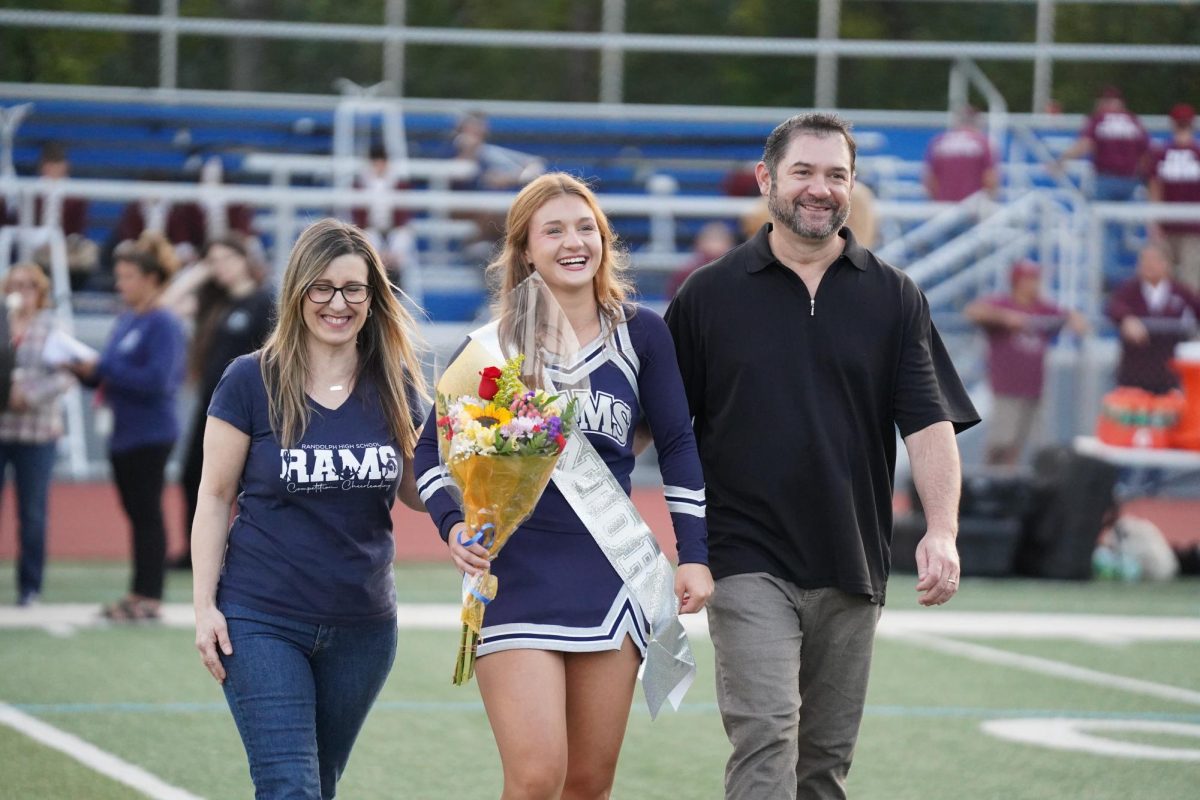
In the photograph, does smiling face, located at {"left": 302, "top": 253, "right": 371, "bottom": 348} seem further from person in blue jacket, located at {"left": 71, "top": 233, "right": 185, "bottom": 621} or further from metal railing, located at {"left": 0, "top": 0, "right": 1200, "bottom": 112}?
metal railing, located at {"left": 0, "top": 0, "right": 1200, "bottom": 112}

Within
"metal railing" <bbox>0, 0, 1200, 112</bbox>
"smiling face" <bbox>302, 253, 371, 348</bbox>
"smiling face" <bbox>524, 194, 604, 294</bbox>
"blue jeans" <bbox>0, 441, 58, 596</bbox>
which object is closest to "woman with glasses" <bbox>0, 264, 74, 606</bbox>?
"blue jeans" <bbox>0, 441, 58, 596</bbox>

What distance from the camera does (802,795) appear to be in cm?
509

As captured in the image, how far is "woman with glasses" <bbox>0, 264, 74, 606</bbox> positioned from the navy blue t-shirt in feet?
21.1

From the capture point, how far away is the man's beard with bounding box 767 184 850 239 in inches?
197

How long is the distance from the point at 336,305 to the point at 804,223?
129 cm

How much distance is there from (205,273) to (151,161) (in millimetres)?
8744

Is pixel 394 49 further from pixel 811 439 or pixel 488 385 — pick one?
pixel 488 385

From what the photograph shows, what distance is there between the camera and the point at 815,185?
16.4ft

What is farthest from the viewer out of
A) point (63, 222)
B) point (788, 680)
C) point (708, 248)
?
point (63, 222)

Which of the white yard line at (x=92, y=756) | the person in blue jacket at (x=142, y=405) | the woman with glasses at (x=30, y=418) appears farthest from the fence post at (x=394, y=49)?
the white yard line at (x=92, y=756)

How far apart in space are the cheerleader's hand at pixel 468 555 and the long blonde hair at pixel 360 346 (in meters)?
0.41

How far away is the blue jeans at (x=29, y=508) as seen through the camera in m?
10.7

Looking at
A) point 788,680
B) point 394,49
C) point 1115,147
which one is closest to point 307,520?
point 788,680

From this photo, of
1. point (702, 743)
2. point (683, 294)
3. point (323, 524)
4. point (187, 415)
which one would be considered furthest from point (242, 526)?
point (187, 415)
